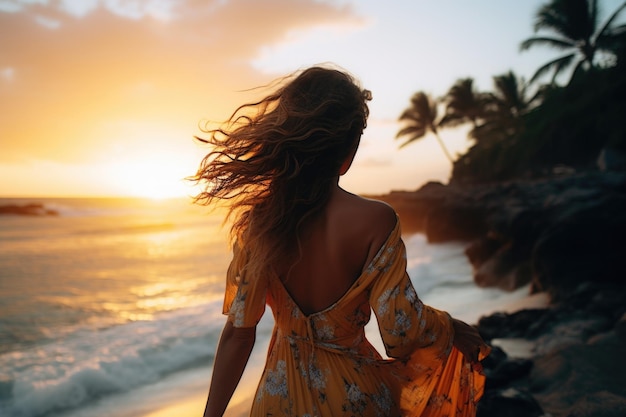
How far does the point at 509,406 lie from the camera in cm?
329

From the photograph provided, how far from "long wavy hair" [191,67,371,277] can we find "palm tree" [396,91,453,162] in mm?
38538

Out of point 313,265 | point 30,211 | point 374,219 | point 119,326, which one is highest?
point 30,211

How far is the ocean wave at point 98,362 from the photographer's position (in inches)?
202

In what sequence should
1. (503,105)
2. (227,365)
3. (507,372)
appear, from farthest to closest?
(503,105) → (507,372) → (227,365)

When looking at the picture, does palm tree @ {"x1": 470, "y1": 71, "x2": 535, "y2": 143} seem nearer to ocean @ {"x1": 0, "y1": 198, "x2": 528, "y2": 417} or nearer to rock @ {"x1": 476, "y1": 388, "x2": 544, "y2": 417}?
ocean @ {"x1": 0, "y1": 198, "x2": 528, "y2": 417}

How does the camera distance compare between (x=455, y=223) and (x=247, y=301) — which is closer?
(x=247, y=301)

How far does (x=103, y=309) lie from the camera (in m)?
9.06

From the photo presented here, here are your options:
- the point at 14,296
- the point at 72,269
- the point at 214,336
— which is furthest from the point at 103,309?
the point at 72,269

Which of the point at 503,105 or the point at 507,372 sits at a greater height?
the point at 503,105

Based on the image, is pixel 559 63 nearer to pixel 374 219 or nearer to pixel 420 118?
pixel 420 118

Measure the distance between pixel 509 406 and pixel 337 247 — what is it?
2.53m

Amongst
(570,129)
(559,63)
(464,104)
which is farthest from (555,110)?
(464,104)

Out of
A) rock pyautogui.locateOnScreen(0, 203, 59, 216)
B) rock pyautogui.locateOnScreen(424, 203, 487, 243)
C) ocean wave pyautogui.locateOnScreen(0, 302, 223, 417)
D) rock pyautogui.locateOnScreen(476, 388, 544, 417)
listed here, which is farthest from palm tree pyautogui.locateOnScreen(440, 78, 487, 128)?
rock pyautogui.locateOnScreen(0, 203, 59, 216)

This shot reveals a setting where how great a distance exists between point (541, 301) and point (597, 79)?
1613cm
